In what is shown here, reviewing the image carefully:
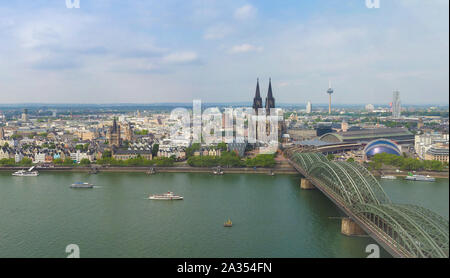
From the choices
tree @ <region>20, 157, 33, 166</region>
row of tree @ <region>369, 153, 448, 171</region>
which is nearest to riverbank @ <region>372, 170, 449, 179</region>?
row of tree @ <region>369, 153, 448, 171</region>

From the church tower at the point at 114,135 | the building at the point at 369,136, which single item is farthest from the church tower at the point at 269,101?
the church tower at the point at 114,135

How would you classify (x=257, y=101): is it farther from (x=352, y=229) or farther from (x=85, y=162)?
(x=352, y=229)

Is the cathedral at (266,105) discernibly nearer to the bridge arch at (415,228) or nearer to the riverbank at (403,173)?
the riverbank at (403,173)

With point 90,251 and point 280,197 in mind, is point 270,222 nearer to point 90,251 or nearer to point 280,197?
point 280,197

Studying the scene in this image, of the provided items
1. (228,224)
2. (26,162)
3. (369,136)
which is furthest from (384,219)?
(369,136)

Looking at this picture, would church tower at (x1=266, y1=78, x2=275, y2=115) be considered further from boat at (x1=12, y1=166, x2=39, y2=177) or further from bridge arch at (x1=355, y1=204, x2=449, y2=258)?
bridge arch at (x1=355, y1=204, x2=449, y2=258)
